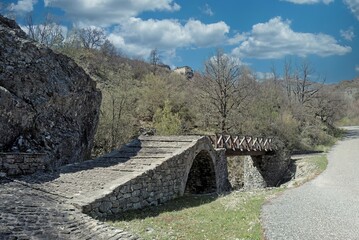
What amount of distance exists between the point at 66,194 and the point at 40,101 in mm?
6282

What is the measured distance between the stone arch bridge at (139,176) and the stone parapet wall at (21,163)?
15.6 inches

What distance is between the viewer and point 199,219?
10859 millimetres

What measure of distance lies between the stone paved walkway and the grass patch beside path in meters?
1.23

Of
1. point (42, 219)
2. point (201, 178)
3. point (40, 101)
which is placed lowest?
point (201, 178)

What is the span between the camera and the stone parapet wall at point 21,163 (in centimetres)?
1082

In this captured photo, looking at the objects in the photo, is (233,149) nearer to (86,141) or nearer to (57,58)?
(86,141)

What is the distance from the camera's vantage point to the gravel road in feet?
30.2

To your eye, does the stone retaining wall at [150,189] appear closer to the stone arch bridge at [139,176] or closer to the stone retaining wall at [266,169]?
the stone arch bridge at [139,176]

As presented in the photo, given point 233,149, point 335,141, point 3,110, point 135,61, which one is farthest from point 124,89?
point 135,61

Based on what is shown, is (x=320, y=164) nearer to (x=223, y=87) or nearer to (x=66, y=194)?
(x=223, y=87)

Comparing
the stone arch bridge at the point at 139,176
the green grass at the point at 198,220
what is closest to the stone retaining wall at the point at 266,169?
the stone arch bridge at the point at 139,176

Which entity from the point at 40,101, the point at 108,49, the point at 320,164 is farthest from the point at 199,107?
the point at 108,49

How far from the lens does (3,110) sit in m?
12.9

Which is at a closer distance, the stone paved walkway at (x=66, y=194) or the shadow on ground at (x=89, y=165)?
the stone paved walkway at (x=66, y=194)
